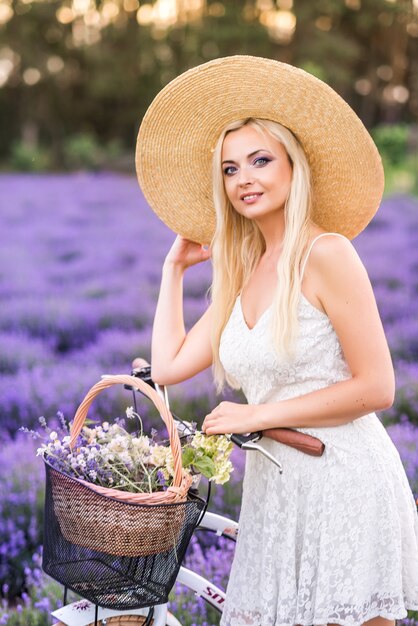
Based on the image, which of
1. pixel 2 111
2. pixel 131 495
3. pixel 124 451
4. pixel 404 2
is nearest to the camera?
pixel 131 495

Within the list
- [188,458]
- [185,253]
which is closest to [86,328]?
[185,253]

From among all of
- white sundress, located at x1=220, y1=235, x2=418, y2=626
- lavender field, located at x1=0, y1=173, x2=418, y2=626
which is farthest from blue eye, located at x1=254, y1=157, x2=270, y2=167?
lavender field, located at x1=0, y1=173, x2=418, y2=626

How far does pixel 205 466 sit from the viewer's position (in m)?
2.03

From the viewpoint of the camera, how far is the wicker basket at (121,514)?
1821 millimetres

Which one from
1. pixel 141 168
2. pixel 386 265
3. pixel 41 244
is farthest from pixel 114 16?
pixel 141 168

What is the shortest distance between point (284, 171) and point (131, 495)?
941 mm

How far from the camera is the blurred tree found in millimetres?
26844

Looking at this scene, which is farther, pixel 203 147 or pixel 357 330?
pixel 203 147

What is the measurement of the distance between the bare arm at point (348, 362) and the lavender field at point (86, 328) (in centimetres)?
115

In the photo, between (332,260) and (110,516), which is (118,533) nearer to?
(110,516)

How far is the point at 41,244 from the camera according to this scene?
10.4m

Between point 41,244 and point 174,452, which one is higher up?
point 41,244

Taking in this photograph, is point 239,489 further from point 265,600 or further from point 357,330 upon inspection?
point 357,330

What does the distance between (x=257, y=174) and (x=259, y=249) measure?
29 cm
